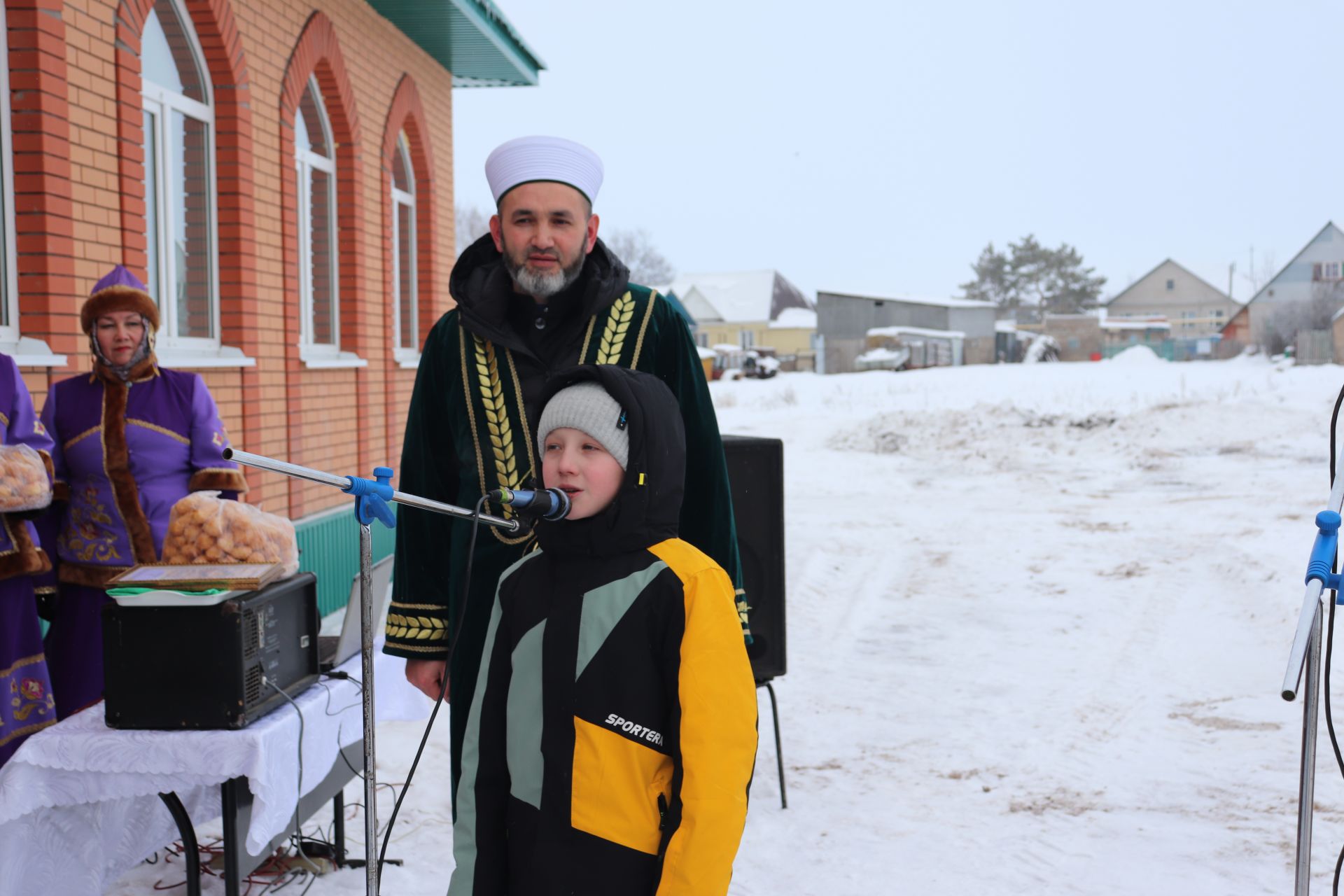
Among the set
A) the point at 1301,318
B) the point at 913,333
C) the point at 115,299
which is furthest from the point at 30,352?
the point at 1301,318

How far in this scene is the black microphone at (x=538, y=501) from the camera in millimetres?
2129

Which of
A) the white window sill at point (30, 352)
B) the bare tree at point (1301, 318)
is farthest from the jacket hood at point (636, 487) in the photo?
the bare tree at point (1301, 318)

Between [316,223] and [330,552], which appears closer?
[330,552]

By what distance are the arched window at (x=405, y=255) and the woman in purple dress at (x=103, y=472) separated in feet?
20.9

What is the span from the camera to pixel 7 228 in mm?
5227

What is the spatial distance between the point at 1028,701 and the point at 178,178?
5780 mm

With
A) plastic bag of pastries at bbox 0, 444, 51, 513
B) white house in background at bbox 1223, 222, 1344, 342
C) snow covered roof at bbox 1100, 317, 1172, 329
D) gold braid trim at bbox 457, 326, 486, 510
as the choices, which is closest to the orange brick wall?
plastic bag of pastries at bbox 0, 444, 51, 513

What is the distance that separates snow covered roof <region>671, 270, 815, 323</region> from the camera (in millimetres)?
74312

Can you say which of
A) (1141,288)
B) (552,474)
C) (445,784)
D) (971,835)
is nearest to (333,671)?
(445,784)

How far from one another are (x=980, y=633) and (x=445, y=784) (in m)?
4.35

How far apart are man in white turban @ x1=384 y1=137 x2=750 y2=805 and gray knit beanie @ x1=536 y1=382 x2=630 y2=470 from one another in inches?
16.2

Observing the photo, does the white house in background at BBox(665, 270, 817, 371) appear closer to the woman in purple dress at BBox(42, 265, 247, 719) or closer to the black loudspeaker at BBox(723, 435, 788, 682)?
the black loudspeaker at BBox(723, 435, 788, 682)

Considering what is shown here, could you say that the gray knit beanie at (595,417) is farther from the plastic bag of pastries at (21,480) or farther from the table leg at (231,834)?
the plastic bag of pastries at (21,480)

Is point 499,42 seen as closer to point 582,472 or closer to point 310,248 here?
point 310,248
